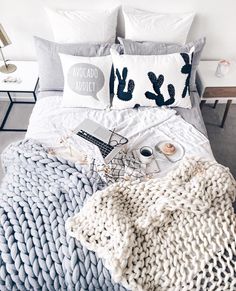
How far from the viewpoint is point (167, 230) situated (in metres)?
1.18

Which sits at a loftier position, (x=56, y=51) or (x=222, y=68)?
(x=56, y=51)

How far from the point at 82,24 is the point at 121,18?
0.31 metres

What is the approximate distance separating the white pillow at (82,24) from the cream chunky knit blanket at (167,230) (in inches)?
43.4

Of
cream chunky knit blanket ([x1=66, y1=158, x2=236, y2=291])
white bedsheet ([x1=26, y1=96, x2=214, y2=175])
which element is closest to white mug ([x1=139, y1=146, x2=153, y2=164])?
white bedsheet ([x1=26, y1=96, x2=214, y2=175])

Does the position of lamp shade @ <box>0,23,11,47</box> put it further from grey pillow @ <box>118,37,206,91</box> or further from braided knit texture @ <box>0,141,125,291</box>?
braided knit texture @ <box>0,141,125,291</box>

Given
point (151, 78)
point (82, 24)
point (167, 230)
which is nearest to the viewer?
point (167, 230)

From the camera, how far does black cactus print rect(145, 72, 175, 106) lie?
170cm

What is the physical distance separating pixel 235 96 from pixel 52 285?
1.70 metres

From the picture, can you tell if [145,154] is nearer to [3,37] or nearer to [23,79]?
[23,79]

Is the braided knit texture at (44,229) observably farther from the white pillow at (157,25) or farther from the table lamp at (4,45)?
the white pillow at (157,25)

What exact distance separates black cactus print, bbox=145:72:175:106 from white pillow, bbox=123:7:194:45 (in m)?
0.35

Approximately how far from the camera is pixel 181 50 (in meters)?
1.78

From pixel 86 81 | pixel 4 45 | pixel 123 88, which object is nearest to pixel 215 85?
pixel 123 88

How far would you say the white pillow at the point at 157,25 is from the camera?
1.82m
